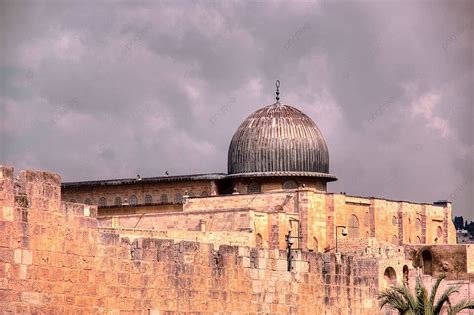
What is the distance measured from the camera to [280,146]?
78000 mm

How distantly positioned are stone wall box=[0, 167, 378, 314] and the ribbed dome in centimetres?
2984

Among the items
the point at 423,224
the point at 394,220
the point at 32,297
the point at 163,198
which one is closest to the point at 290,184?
the point at 394,220

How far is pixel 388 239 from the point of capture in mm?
77750

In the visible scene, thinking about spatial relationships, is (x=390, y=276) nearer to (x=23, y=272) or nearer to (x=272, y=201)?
(x=272, y=201)

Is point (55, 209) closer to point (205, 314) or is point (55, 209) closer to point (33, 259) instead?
point (33, 259)

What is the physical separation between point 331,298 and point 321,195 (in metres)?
28.5

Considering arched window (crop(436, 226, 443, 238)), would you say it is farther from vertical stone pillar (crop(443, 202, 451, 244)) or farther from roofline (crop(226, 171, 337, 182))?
roofline (crop(226, 171, 337, 182))

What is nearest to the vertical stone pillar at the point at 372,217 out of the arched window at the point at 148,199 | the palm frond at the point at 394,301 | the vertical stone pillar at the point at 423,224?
the vertical stone pillar at the point at 423,224

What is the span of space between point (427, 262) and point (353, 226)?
7.42 meters

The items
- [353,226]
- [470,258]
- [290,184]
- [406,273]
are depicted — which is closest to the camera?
[406,273]

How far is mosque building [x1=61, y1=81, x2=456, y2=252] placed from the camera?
7162 cm

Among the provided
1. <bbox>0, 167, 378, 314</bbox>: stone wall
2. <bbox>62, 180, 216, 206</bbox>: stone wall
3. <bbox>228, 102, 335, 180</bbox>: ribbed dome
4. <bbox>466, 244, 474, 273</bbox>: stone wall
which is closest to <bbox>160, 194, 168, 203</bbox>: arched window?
<bbox>62, 180, 216, 206</bbox>: stone wall

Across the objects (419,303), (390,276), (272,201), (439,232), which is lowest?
(419,303)

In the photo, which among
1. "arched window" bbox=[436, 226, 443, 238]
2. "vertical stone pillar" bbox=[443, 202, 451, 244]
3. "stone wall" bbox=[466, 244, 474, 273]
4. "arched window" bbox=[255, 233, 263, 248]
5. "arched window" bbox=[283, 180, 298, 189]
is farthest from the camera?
"vertical stone pillar" bbox=[443, 202, 451, 244]
